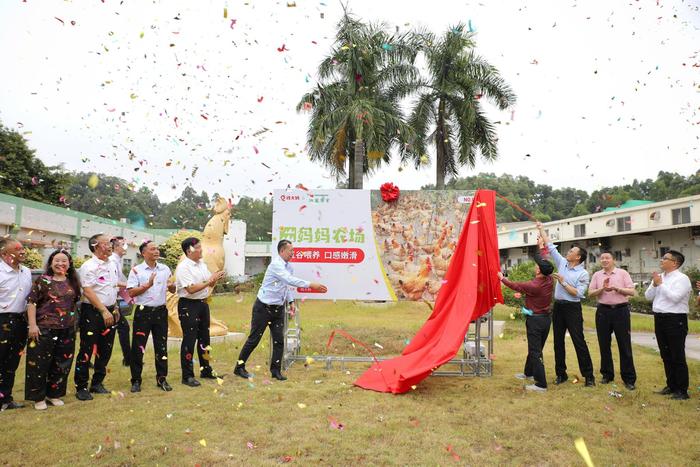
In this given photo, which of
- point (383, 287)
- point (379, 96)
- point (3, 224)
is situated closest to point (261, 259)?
point (3, 224)

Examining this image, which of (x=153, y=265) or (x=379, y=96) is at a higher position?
(x=379, y=96)

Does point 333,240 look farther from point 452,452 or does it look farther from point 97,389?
point 452,452

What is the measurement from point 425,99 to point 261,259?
2708 cm

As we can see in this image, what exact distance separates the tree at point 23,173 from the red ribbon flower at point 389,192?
2385 centimetres

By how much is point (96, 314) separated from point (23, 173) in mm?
25147

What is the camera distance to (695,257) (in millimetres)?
20656

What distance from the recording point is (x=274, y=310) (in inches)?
237

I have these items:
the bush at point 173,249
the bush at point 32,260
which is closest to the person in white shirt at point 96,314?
the bush at point 32,260

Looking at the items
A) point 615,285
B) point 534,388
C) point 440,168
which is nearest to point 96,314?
point 534,388

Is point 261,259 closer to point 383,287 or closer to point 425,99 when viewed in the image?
point 425,99

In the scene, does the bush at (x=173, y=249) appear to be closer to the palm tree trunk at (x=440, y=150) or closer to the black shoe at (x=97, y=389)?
the palm tree trunk at (x=440, y=150)

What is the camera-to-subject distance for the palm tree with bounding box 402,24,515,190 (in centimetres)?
1755

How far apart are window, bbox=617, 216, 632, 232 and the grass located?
19865 mm

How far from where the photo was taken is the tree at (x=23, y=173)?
24.5m
